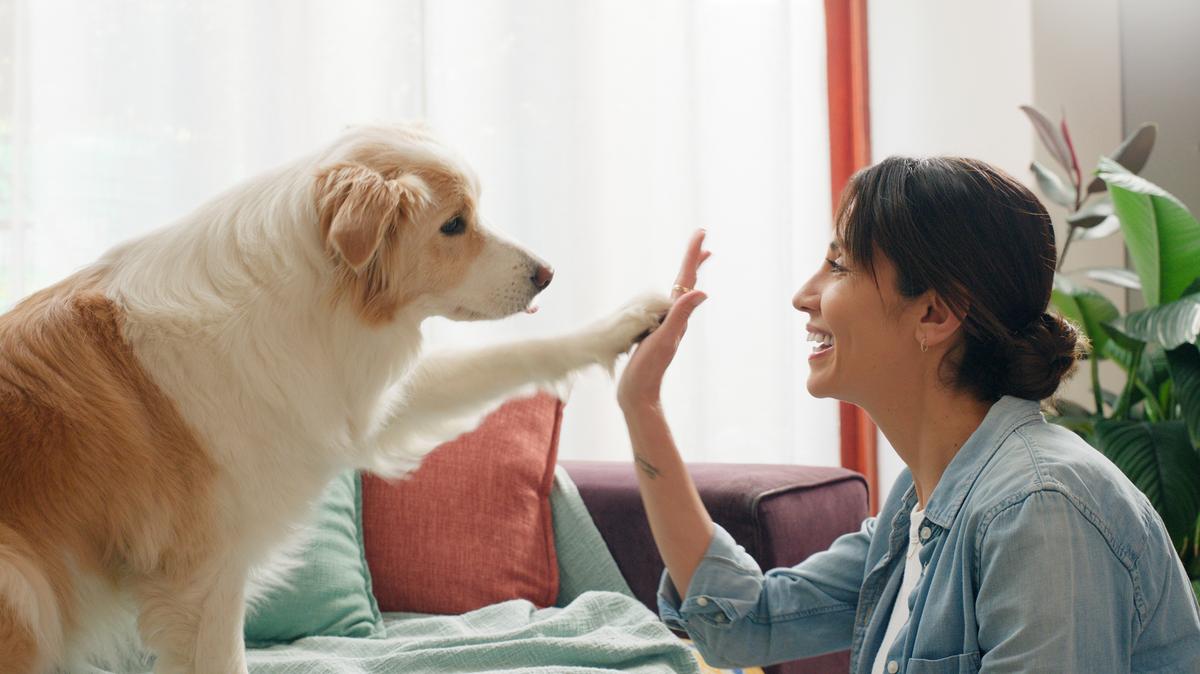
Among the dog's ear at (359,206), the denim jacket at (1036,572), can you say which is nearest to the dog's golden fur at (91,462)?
the dog's ear at (359,206)

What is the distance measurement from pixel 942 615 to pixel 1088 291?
1.83 metres

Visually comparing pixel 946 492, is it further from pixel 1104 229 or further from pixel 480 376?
pixel 1104 229

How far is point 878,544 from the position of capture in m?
1.37

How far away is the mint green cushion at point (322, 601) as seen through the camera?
1.86 metres

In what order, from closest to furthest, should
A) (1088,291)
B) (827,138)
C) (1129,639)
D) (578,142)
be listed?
1. (1129,639)
2. (1088,291)
3. (578,142)
4. (827,138)

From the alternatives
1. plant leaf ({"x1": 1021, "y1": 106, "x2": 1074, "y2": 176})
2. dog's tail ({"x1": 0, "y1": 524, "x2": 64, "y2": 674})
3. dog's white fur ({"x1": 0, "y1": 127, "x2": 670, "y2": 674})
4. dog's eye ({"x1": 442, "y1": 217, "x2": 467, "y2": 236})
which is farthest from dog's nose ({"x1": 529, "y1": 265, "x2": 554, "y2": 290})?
plant leaf ({"x1": 1021, "y1": 106, "x2": 1074, "y2": 176})

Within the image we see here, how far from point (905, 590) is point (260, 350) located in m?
0.87

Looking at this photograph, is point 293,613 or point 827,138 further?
point 827,138

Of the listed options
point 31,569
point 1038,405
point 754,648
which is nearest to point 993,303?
point 1038,405

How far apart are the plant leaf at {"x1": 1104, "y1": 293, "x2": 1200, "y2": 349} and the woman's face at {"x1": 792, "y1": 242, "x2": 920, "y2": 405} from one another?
1.39 meters

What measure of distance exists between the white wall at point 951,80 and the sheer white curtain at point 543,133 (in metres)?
0.21

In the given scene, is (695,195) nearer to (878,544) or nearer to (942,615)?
(878,544)

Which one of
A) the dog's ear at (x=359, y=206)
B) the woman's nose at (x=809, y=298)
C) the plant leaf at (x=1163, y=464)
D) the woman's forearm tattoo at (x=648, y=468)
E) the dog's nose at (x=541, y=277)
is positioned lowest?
the plant leaf at (x=1163, y=464)

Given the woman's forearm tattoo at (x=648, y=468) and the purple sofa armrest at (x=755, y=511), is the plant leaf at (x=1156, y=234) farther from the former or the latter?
the woman's forearm tattoo at (x=648, y=468)
